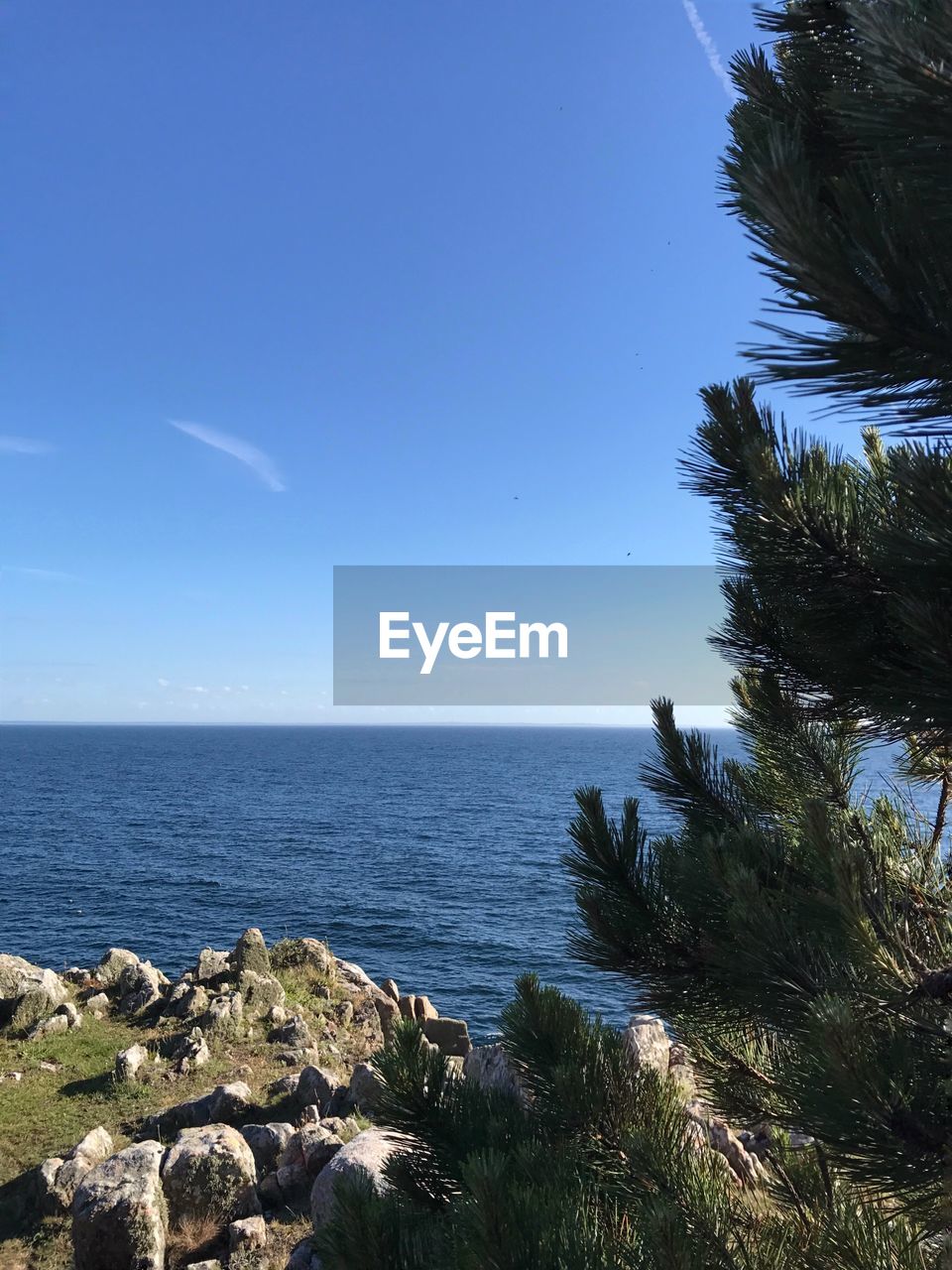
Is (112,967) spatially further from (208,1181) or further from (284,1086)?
(208,1181)

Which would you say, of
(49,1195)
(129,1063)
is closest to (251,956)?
(129,1063)

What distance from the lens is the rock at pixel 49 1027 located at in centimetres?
1702

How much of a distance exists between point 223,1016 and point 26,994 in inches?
183

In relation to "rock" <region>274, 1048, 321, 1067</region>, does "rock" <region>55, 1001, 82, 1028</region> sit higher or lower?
higher

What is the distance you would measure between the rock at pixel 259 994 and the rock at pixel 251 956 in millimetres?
790

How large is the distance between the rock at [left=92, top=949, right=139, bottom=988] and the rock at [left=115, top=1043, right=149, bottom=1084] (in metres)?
6.05

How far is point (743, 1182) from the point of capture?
4441mm

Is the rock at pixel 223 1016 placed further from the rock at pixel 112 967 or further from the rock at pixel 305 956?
the rock at pixel 305 956

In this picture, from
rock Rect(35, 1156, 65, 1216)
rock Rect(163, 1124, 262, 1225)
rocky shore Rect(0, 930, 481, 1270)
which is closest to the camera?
rocky shore Rect(0, 930, 481, 1270)

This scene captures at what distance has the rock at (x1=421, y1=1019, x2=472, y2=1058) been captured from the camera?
1927cm

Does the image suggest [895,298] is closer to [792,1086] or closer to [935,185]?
[935,185]

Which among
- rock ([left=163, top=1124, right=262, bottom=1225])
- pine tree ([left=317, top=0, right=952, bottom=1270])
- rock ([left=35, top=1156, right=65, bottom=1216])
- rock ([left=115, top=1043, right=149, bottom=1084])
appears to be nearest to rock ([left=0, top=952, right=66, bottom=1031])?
rock ([left=115, top=1043, right=149, bottom=1084])

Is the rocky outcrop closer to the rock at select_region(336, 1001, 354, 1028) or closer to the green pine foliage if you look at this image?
the rock at select_region(336, 1001, 354, 1028)

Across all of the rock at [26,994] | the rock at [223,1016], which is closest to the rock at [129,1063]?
the rock at [223,1016]
